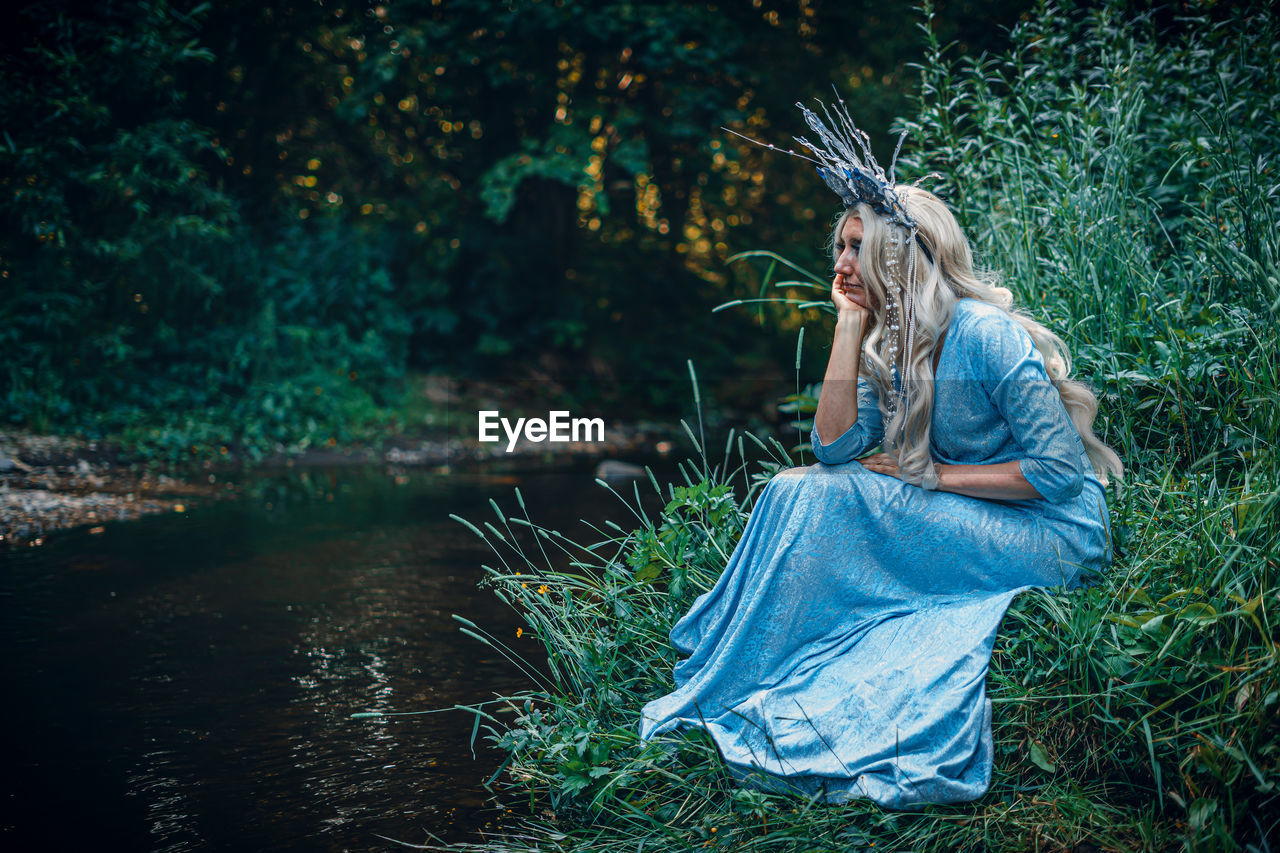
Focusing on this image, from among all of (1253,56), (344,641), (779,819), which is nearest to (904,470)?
(779,819)

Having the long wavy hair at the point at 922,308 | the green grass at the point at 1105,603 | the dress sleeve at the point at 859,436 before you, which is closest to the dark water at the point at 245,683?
the green grass at the point at 1105,603

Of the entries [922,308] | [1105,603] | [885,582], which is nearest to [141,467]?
[885,582]

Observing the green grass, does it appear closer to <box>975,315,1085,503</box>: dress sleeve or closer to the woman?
the woman

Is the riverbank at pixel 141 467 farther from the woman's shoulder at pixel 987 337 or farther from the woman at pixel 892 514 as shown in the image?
the woman's shoulder at pixel 987 337

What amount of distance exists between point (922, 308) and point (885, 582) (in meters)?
0.73

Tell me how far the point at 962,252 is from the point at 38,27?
9.71m

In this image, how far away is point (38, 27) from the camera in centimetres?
914

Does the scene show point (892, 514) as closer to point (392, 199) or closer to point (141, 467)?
point (141, 467)

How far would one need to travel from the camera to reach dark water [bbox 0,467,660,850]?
8.75 ft

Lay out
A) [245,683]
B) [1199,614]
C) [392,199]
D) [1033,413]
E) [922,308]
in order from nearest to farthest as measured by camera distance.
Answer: [1199,614]
[1033,413]
[922,308]
[245,683]
[392,199]

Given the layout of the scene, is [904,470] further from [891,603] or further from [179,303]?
[179,303]

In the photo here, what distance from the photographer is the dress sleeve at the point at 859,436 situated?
8.83ft

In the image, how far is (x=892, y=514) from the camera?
8.53ft

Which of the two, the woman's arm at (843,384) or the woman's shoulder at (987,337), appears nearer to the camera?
the woman's shoulder at (987,337)
